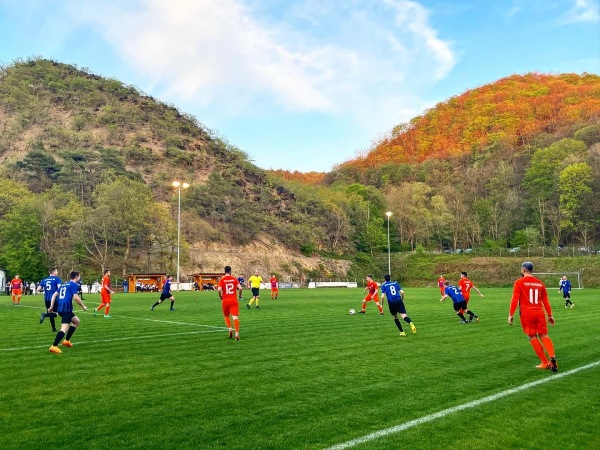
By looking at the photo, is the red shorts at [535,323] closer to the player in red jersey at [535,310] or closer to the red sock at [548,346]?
the player in red jersey at [535,310]

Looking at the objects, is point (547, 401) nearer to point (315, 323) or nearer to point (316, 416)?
point (316, 416)

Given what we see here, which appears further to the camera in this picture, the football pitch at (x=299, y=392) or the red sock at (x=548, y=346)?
the red sock at (x=548, y=346)

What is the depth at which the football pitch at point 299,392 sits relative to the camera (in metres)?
5.43

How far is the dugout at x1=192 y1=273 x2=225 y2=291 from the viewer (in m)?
61.0

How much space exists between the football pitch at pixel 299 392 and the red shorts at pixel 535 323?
75 cm

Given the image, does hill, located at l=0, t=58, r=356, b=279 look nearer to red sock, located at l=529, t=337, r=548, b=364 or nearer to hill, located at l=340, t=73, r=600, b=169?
hill, located at l=340, t=73, r=600, b=169

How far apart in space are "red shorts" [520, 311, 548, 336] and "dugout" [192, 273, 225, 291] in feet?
178

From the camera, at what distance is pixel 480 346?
11.9 meters

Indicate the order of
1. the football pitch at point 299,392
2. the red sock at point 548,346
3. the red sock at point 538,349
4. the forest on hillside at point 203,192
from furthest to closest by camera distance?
the forest on hillside at point 203,192
the red sock at point 538,349
the red sock at point 548,346
the football pitch at point 299,392

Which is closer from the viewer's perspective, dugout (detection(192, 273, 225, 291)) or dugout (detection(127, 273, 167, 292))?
dugout (detection(127, 273, 167, 292))

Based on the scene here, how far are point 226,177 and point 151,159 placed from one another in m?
16.3

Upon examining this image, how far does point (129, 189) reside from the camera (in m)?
65.4

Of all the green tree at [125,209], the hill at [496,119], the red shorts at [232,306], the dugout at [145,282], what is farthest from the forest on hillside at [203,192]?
the red shorts at [232,306]

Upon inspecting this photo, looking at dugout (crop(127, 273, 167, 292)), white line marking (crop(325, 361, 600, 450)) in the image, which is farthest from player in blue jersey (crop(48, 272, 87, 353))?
dugout (crop(127, 273, 167, 292))
